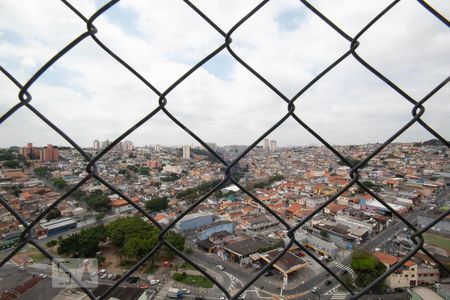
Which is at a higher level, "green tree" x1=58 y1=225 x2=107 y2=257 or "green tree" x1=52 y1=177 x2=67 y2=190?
"green tree" x1=52 y1=177 x2=67 y2=190

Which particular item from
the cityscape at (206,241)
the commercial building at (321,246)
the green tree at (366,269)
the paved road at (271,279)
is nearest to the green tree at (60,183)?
the cityscape at (206,241)

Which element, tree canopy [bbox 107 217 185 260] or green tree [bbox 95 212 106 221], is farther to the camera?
green tree [bbox 95 212 106 221]

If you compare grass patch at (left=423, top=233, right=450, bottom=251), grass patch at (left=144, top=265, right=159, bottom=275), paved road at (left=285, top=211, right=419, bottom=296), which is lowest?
paved road at (left=285, top=211, right=419, bottom=296)

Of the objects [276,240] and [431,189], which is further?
[431,189]

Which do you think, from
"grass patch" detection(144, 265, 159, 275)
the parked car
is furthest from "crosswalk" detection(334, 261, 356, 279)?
"grass patch" detection(144, 265, 159, 275)

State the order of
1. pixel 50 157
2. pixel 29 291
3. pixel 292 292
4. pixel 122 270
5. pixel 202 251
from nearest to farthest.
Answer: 1. pixel 29 291
2. pixel 292 292
3. pixel 122 270
4. pixel 202 251
5. pixel 50 157

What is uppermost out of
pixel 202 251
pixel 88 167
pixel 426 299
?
pixel 88 167

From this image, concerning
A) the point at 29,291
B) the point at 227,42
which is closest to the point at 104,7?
the point at 227,42

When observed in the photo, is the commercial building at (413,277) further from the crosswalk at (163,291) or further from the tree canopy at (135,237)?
the tree canopy at (135,237)

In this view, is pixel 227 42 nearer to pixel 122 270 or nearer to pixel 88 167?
pixel 88 167

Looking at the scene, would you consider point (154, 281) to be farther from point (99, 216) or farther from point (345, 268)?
point (99, 216)

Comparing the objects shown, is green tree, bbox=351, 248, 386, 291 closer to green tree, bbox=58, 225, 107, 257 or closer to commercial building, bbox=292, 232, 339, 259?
commercial building, bbox=292, 232, 339, 259
